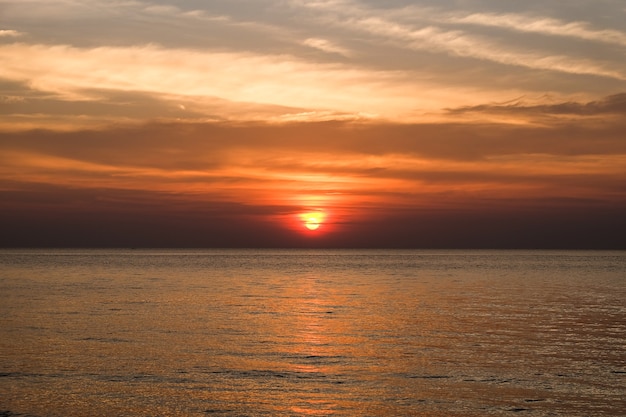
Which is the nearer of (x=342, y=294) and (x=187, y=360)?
(x=187, y=360)

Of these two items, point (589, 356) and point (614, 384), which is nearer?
point (614, 384)

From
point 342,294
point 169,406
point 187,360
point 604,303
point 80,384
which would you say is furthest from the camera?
point 342,294

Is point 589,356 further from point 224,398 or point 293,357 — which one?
point 224,398

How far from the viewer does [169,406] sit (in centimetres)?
2264

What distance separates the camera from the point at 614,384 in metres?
25.7

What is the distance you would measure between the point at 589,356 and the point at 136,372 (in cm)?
1999

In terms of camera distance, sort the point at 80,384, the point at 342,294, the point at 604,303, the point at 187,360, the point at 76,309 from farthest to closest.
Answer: the point at 342,294 → the point at 604,303 → the point at 76,309 → the point at 187,360 → the point at 80,384

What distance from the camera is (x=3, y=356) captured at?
30.7m

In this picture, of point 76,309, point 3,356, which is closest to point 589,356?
point 3,356

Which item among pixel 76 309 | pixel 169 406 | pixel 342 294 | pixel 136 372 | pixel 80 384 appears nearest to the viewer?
pixel 169 406

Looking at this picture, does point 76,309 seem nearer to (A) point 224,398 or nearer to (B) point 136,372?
(B) point 136,372

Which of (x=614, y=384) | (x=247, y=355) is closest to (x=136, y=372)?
(x=247, y=355)

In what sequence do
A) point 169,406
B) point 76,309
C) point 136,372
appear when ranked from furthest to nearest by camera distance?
point 76,309 < point 136,372 < point 169,406

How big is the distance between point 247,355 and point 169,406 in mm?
9100
